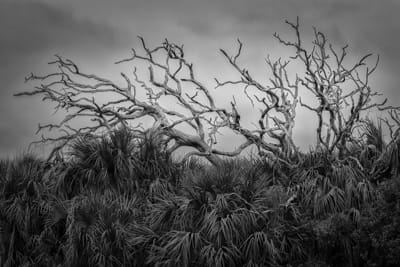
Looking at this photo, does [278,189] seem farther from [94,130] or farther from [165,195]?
[94,130]

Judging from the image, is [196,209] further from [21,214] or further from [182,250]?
[21,214]

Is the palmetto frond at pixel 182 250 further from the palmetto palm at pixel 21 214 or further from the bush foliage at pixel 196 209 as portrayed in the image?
the palmetto palm at pixel 21 214

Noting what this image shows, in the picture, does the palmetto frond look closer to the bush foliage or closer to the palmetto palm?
the bush foliage

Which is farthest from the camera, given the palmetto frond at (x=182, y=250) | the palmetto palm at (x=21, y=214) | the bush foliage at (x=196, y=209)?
the palmetto palm at (x=21, y=214)

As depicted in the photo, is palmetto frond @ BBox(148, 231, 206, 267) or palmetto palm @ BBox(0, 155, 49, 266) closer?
palmetto frond @ BBox(148, 231, 206, 267)

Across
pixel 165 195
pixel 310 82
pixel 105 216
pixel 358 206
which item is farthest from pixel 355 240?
pixel 310 82

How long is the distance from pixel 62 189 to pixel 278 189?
5.27 meters

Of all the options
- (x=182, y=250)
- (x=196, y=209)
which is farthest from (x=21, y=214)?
(x=182, y=250)

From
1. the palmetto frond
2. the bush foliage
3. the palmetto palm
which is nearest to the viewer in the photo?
the palmetto frond

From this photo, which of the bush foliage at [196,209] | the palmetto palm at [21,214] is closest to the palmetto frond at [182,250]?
the bush foliage at [196,209]

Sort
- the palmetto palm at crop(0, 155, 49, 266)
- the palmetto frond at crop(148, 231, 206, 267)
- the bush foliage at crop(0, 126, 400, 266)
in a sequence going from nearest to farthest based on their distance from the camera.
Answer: the palmetto frond at crop(148, 231, 206, 267) → the bush foliage at crop(0, 126, 400, 266) → the palmetto palm at crop(0, 155, 49, 266)

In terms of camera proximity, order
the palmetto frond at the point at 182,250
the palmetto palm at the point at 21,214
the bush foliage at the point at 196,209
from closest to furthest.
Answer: the palmetto frond at the point at 182,250 → the bush foliage at the point at 196,209 → the palmetto palm at the point at 21,214

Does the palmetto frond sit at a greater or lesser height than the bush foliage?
lesser

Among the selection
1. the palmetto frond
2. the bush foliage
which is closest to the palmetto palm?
the bush foliage
